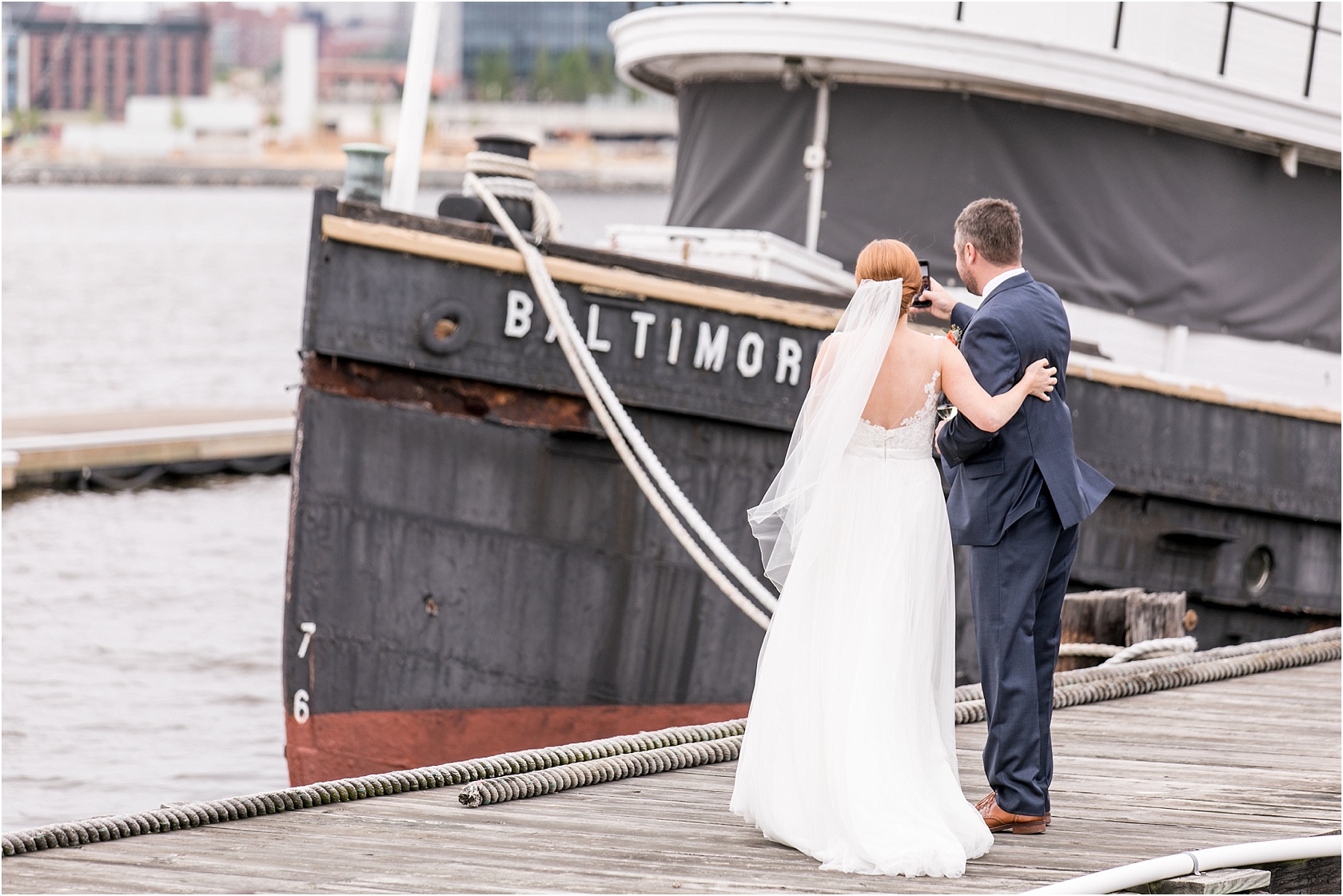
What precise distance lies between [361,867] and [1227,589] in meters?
5.77

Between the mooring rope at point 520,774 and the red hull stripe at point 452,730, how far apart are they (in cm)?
181

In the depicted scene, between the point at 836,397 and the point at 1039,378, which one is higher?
the point at 1039,378

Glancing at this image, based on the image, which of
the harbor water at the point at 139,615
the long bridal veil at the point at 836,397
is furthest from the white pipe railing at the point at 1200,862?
the harbor water at the point at 139,615

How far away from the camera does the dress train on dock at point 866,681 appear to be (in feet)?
12.9

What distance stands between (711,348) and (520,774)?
2781 mm

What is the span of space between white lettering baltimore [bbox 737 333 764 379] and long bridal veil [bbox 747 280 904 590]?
Result: 2825mm

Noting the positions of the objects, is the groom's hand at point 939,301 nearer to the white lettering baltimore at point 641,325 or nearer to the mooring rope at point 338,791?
the mooring rope at point 338,791

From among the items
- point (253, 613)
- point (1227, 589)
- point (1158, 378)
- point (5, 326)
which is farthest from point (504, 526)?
point (5, 326)

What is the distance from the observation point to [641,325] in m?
6.88

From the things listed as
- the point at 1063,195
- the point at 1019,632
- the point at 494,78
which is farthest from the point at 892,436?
the point at 494,78

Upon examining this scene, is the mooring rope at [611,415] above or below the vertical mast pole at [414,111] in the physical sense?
below

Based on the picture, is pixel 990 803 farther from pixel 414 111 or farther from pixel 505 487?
pixel 414 111

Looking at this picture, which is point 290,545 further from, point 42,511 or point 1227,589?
point 42,511

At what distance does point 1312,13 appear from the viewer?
8.63m
